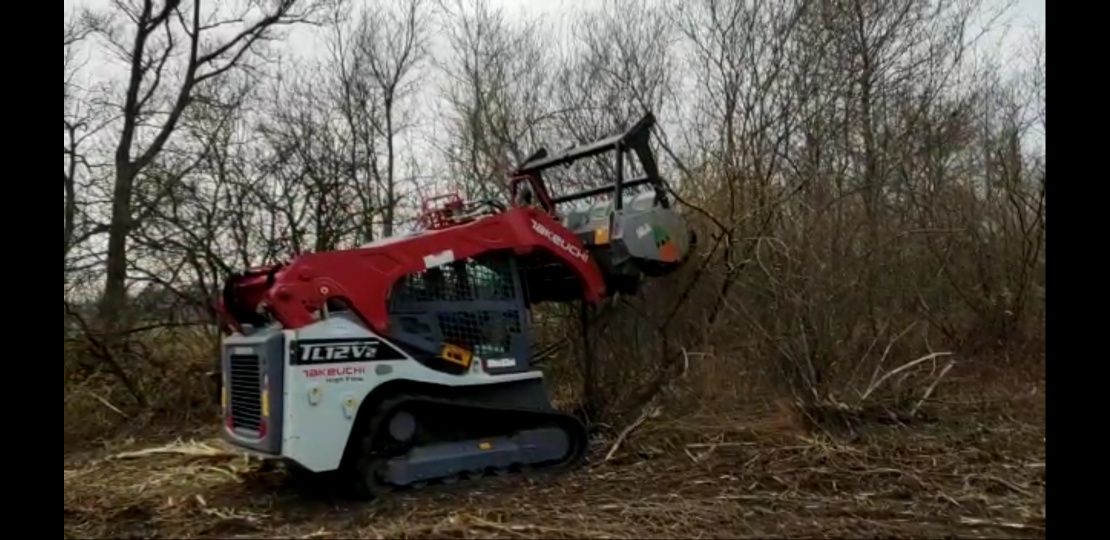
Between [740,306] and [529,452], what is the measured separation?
2.44m

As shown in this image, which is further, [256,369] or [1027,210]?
[1027,210]

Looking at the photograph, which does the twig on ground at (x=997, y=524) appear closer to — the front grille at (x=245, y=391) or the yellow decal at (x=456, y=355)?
the yellow decal at (x=456, y=355)

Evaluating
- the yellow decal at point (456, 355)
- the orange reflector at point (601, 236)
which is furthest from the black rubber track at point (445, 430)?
the orange reflector at point (601, 236)

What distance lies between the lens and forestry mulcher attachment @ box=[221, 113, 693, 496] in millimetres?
5340

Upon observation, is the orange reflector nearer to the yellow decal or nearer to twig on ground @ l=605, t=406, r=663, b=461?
the yellow decal

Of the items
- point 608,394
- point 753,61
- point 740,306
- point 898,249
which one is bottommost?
point 608,394

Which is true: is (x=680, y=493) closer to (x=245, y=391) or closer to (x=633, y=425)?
(x=633, y=425)

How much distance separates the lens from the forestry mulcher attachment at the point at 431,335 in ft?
17.5

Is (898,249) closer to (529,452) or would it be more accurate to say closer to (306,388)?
(529,452)

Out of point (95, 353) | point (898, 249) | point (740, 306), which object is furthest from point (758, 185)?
point (95, 353)

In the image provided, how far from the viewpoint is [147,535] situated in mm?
5020

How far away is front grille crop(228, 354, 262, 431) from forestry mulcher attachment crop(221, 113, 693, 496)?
0.05 ft

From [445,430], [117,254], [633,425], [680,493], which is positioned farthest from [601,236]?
[117,254]
